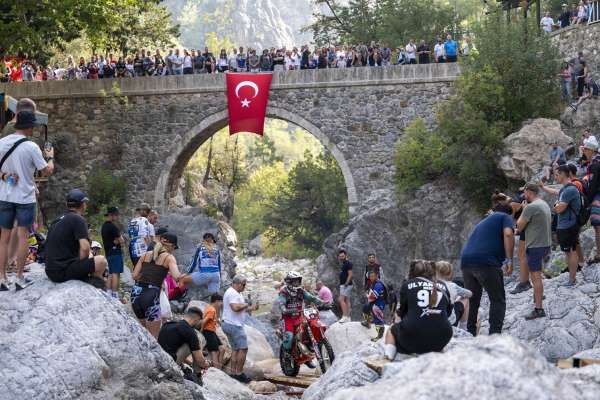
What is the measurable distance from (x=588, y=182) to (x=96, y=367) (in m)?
6.07

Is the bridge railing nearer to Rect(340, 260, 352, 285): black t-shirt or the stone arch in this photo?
the stone arch

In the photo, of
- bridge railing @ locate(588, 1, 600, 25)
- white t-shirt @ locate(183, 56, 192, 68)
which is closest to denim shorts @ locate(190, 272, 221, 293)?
bridge railing @ locate(588, 1, 600, 25)

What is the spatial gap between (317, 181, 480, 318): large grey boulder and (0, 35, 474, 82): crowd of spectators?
4446 millimetres

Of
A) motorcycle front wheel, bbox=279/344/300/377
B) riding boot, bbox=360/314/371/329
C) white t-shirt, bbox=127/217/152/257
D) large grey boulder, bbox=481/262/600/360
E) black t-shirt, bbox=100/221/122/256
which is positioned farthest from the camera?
riding boot, bbox=360/314/371/329

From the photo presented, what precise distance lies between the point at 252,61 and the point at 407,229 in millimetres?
7544

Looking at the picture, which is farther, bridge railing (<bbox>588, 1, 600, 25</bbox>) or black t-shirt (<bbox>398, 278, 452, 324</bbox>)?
bridge railing (<bbox>588, 1, 600, 25</bbox>)

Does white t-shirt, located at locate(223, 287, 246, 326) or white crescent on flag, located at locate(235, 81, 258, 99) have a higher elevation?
white crescent on flag, located at locate(235, 81, 258, 99)

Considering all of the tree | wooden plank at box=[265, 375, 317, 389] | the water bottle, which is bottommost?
wooden plank at box=[265, 375, 317, 389]

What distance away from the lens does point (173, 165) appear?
26.2 m

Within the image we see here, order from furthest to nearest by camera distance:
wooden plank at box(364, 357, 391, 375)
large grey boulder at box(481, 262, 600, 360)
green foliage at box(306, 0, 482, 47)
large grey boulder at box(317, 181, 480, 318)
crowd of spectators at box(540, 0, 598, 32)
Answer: green foliage at box(306, 0, 482, 47), crowd of spectators at box(540, 0, 598, 32), large grey boulder at box(317, 181, 480, 318), large grey boulder at box(481, 262, 600, 360), wooden plank at box(364, 357, 391, 375)

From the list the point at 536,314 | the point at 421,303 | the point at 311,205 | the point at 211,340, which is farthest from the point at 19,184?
the point at 311,205

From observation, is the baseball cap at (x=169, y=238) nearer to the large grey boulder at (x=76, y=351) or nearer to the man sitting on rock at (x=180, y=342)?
the man sitting on rock at (x=180, y=342)

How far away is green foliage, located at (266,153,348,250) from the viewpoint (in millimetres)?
36031

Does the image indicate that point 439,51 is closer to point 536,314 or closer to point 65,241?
point 536,314
